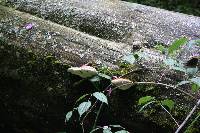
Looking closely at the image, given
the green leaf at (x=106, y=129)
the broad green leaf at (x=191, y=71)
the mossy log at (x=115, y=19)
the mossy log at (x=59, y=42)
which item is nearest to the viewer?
the green leaf at (x=106, y=129)

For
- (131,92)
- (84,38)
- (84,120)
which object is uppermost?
(84,38)

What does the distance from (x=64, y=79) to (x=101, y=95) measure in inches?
11.5

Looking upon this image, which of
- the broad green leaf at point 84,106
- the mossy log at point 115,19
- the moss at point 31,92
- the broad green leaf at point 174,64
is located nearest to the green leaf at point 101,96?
the broad green leaf at point 84,106

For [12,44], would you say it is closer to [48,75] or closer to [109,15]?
[48,75]

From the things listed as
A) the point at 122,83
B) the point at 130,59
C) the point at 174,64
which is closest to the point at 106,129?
the point at 122,83

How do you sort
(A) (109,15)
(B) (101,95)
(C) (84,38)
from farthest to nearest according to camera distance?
(A) (109,15)
(C) (84,38)
(B) (101,95)

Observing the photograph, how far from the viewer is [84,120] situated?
6.29 ft

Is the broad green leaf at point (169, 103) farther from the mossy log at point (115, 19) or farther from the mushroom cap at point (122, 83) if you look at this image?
the mossy log at point (115, 19)

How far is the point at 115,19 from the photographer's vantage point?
2539 millimetres

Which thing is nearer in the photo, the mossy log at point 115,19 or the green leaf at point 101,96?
the green leaf at point 101,96

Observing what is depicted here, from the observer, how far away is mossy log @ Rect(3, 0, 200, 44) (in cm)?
244

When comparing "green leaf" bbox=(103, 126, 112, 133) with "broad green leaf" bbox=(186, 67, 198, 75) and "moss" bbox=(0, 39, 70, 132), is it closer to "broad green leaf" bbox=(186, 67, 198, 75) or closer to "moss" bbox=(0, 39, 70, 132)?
"moss" bbox=(0, 39, 70, 132)

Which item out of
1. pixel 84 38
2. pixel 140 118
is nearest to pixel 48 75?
pixel 84 38

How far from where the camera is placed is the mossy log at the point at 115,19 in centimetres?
244
